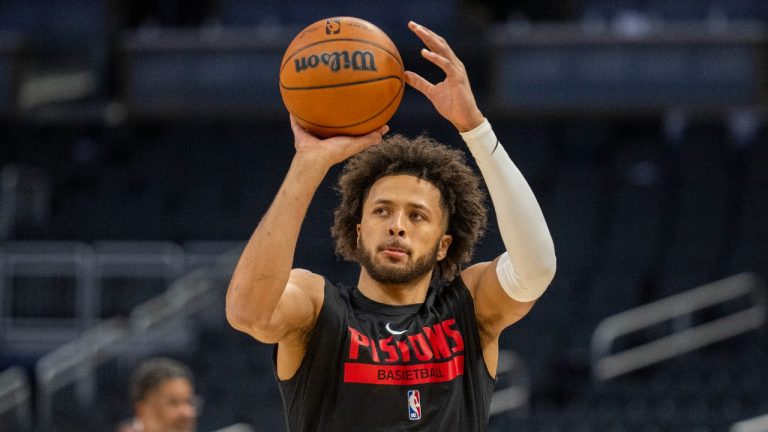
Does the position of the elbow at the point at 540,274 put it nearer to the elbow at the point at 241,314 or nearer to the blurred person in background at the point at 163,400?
the elbow at the point at 241,314

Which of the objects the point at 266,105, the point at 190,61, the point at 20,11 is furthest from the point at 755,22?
the point at 20,11

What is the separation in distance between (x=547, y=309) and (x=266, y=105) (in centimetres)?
357

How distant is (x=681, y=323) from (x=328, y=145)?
9.01 m

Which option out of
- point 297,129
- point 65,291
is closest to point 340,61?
point 297,129

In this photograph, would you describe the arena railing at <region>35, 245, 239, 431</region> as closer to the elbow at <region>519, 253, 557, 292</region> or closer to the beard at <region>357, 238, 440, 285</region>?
the beard at <region>357, 238, 440, 285</region>

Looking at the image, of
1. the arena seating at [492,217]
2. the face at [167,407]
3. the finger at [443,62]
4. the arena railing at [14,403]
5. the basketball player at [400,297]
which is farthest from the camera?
the arena seating at [492,217]

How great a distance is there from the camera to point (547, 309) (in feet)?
38.2

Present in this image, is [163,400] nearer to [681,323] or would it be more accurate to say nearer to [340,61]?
[340,61]

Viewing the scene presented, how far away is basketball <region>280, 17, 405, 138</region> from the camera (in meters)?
3.28

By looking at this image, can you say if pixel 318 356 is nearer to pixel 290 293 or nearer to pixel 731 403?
pixel 290 293

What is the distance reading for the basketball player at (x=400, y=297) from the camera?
3.10 metres

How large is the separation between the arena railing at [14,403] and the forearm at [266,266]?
769 centimetres

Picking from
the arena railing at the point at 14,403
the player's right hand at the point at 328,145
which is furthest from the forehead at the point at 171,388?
the arena railing at the point at 14,403

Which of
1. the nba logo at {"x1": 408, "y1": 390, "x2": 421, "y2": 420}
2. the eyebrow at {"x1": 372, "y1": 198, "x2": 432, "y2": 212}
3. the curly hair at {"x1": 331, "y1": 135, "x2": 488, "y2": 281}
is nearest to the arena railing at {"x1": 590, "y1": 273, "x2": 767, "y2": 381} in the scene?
the curly hair at {"x1": 331, "y1": 135, "x2": 488, "y2": 281}
